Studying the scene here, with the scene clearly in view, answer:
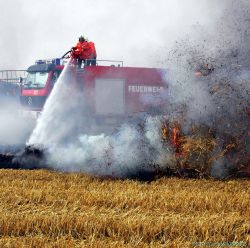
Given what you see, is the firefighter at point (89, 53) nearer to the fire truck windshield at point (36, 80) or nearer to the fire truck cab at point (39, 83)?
the fire truck cab at point (39, 83)

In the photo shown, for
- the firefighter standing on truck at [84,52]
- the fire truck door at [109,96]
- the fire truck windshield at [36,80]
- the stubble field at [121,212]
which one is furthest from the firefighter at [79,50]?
the stubble field at [121,212]

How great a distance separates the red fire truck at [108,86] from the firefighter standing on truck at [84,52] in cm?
21

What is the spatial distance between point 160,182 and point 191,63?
3454mm

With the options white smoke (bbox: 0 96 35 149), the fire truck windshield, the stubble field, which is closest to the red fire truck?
the fire truck windshield

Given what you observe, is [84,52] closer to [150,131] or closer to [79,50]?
[79,50]

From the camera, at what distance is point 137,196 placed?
766cm

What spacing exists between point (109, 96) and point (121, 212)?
9.37 m

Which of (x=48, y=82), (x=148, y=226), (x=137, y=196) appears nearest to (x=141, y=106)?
(x=48, y=82)

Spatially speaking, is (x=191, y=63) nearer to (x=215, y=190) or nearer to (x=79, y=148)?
(x=79, y=148)

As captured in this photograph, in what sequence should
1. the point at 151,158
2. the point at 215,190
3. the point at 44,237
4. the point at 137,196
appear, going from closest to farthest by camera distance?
1. the point at 44,237
2. the point at 137,196
3. the point at 215,190
4. the point at 151,158

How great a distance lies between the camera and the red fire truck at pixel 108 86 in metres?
15.7

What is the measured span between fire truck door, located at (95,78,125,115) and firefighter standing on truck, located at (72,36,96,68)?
0.68 metres

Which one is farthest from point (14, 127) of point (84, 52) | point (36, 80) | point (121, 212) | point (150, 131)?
point (121, 212)

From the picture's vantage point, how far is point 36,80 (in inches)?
673
